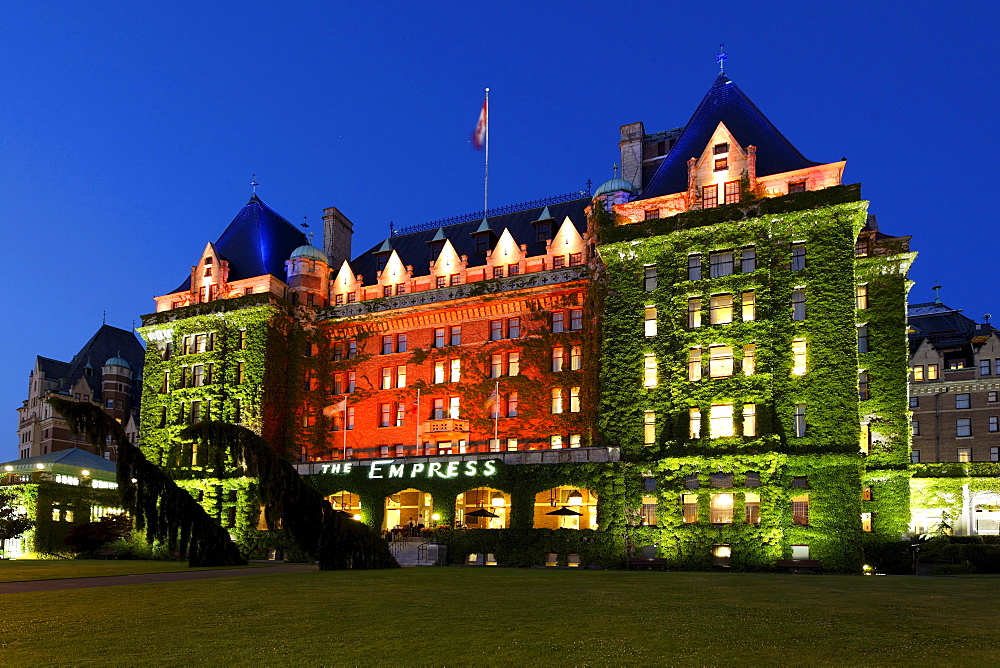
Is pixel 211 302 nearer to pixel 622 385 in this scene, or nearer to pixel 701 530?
pixel 622 385

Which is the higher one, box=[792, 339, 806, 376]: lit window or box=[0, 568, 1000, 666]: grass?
box=[792, 339, 806, 376]: lit window

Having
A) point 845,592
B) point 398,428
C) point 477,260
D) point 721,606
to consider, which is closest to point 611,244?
point 477,260

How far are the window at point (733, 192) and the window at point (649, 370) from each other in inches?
435

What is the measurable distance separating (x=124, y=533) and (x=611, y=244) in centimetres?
4256

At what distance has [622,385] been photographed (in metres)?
53.4

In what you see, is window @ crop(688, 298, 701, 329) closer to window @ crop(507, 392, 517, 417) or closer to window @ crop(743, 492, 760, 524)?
window @ crop(743, 492, 760, 524)

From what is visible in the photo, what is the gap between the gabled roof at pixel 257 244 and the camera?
239ft

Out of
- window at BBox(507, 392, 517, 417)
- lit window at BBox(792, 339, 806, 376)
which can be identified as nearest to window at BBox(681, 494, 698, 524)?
lit window at BBox(792, 339, 806, 376)

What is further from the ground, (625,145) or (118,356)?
(625,145)

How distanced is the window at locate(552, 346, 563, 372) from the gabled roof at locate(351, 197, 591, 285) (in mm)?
8671

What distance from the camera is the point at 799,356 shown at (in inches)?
1977

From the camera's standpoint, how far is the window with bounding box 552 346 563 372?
60.6 meters

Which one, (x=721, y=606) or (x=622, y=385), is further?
(x=622, y=385)

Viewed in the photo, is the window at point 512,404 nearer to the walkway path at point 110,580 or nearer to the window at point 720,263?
the window at point 720,263
